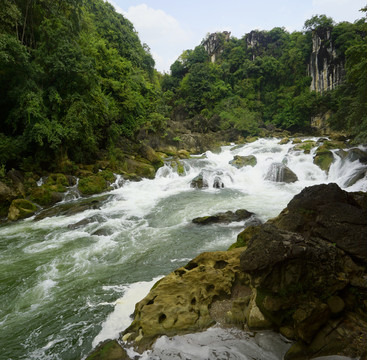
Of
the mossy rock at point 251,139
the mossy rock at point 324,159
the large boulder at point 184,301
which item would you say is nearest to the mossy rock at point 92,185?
the large boulder at point 184,301

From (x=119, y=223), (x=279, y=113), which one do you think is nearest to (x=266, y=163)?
(x=119, y=223)

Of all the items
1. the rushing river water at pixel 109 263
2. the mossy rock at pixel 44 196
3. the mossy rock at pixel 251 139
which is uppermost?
the mossy rock at pixel 251 139

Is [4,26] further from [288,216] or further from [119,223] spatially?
[288,216]

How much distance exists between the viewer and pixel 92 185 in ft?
43.2

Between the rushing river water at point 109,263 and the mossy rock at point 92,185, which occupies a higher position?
the mossy rock at point 92,185

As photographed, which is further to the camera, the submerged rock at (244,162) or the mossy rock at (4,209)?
the submerged rock at (244,162)

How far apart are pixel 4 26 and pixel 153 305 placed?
15380mm

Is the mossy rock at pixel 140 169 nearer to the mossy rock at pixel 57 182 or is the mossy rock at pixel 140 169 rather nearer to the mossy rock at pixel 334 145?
the mossy rock at pixel 57 182

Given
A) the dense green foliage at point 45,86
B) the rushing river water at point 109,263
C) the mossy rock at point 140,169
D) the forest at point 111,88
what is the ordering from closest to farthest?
the rushing river water at point 109,263
the dense green foliage at point 45,86
the forest at point 111,88
the mossy rock at point 140,169

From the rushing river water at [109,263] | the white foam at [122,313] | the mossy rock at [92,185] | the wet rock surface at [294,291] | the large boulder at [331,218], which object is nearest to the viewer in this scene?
the wet rock surface at [294,291]

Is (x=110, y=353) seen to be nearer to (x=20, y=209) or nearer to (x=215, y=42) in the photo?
(x=20, y=209)

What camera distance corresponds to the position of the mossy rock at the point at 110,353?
2.85 meters

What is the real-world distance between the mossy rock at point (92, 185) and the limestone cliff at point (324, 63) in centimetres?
3316

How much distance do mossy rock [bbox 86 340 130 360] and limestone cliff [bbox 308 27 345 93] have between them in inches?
1502
